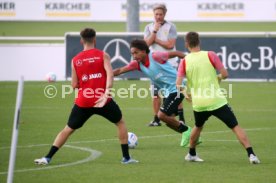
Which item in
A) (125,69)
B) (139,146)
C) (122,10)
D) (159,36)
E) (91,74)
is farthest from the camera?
(122,10)

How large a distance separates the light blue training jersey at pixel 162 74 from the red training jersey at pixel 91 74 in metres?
1.59

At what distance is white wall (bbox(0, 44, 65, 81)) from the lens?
3061 centimetres

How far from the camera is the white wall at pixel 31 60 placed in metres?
30.6

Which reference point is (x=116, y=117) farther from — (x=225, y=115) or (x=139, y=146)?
(x=139, y=146)

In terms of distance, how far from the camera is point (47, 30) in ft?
177

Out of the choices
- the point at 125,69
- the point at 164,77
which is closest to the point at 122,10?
the point at 164,77

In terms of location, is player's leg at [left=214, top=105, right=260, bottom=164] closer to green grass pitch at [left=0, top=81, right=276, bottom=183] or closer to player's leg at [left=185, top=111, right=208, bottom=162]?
green grass pitch at [left=0, top=81, right=276, bottom=183]

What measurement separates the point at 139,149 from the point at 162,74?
1.30 meters

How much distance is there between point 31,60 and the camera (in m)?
30.8

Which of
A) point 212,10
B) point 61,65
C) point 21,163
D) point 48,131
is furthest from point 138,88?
point 212,10

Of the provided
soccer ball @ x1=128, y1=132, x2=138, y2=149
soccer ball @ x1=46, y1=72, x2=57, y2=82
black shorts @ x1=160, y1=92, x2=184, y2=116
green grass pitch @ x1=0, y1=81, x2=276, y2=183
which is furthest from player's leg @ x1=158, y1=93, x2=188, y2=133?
soccer ball @ x1=46, y1=72, x2=57, y2=82

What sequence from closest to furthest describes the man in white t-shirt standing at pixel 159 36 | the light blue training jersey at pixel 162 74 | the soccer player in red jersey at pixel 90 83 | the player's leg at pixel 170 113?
1. the soccer player in red jersey at pixel 90 83
2. the light blue training jersey at pixel 162 74
3. the player's leg at pixel 170 113
4. the man in white t-shirt standing at pixel 159 36

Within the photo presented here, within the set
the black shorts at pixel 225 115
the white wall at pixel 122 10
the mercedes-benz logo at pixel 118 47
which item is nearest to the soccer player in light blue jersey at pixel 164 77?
the black shorts at pixel 225 115

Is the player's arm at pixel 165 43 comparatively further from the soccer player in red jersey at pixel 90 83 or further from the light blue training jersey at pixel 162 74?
the soccer player in red jersey at pixel 90 83
